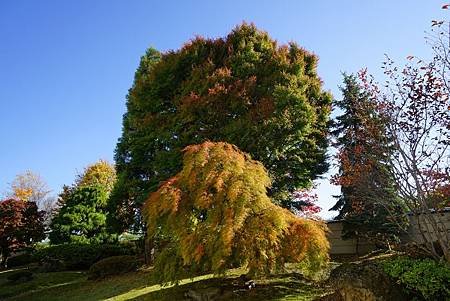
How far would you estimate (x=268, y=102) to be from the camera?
1325 cm

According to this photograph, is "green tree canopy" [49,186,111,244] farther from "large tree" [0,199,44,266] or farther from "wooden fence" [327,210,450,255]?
"wooden fence" [327,210,450,255]

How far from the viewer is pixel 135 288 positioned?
1136 cm

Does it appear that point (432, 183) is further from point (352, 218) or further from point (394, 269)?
point (352, 218)

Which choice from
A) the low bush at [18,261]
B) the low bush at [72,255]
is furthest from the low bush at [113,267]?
the low bush at [18,261]

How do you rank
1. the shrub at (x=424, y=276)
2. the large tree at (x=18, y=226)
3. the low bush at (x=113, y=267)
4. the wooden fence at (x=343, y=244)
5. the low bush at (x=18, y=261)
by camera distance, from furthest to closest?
the low bush at (x=18, y=261) < the large tree at (x=18, y=226) < the wooden fence at (x=343, y=244) < the low bush at (x=113, y=267) < the shrub at (x=424, y=276)

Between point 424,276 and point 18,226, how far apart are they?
20530 mm

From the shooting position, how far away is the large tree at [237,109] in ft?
44.0

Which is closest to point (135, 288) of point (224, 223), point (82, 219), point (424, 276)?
point (224, 223)

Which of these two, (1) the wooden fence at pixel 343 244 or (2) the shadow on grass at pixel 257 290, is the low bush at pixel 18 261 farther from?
(1) the wooden fence at pixel 343 244

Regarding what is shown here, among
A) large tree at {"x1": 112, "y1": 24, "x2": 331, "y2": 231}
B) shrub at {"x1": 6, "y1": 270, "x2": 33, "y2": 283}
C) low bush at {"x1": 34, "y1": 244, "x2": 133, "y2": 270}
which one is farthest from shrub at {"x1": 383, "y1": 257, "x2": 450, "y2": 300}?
shrub at {"x1": 6, "y1": 270, "x2": 33, "y2": 283}

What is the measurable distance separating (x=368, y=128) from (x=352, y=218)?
309 inches

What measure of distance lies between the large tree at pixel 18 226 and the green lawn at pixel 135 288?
2316mm

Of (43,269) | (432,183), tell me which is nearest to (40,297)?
(43,269)

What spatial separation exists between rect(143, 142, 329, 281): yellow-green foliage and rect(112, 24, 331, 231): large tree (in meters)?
5.00
